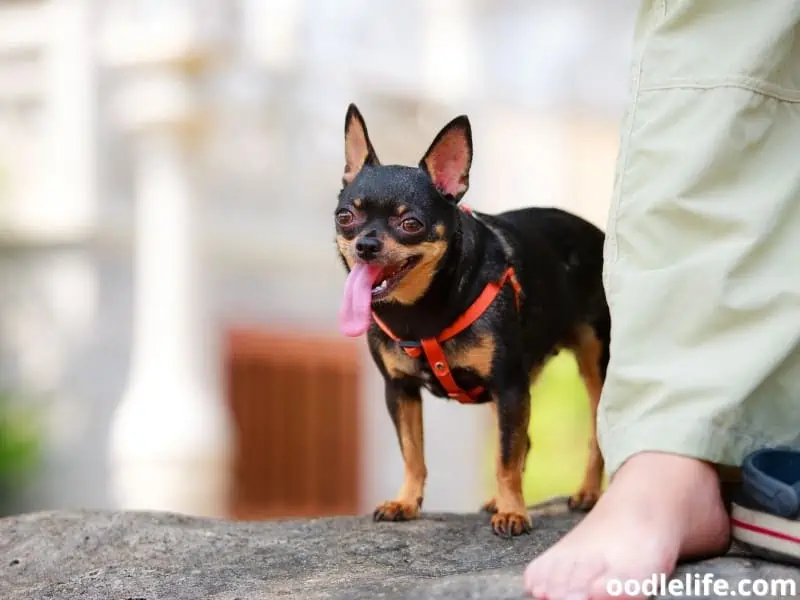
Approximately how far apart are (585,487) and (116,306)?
5.27 m

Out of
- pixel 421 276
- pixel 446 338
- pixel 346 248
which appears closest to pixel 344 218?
pixel 346 248

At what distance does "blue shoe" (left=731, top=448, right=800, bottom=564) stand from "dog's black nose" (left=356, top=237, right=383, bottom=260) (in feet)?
2.89

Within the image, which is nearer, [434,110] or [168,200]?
[168,200]

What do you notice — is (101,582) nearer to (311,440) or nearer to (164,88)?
(164,88)

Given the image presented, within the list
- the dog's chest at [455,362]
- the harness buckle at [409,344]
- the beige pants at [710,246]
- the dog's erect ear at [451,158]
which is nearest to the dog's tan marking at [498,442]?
the dog's chest at [455,362]

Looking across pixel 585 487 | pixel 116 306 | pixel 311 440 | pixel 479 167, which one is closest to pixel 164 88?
pixel 116 306

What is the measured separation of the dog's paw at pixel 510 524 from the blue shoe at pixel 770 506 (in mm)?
767

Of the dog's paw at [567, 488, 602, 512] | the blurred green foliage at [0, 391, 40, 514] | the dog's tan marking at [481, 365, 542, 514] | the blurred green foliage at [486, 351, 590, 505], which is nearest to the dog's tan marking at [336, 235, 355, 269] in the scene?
the dog's tan marking at [481, 365, 542, 514]

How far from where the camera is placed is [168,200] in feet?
23.4

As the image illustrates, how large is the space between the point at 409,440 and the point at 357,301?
21.4 inches

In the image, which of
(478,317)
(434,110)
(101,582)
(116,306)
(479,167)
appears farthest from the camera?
(479,167)

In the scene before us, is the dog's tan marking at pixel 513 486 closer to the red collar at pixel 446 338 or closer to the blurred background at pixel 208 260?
the red collar at pixel 446 338

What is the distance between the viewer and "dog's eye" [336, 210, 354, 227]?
234 cm

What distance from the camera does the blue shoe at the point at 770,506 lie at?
1.48 metres
